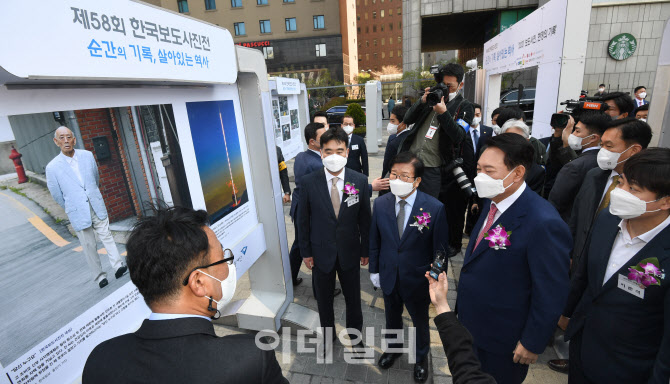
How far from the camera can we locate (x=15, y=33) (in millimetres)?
1199

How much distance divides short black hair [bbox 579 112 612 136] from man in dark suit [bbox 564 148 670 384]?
1.66m

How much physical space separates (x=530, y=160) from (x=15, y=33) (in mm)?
2566

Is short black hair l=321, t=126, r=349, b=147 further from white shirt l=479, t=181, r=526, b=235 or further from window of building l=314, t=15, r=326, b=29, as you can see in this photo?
window of building l=314, t=15, r=326, b=29

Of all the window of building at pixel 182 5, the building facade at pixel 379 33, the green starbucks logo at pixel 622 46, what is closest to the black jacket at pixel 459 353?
the green starbucks logo at pixel 622 46

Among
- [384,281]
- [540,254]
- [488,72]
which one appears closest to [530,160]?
[540,254]

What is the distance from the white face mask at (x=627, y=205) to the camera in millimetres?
1730

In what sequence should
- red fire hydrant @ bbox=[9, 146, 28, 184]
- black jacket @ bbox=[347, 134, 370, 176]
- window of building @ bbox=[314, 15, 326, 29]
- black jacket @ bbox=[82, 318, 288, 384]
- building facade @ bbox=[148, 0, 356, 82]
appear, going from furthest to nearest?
window of building @ bbox=[314, 15, 326, 29] → building facade @ bbox=[148, 0, 356, 82] → black jacket @ bbox=[347, 134, 370, 176] → red fire hydrant @ bbox=[9, 146, 28, 184] → black jacket @ bbox=[82, 318, 288, 384]

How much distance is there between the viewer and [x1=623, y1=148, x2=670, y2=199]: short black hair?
5.50 feet

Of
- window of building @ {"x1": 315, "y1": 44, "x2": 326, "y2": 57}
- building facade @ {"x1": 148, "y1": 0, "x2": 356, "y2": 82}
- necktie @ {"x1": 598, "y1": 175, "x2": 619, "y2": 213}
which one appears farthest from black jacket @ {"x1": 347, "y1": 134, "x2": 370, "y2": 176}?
window of building @ {"x1": 315, "y1": 44, "x2": 326, "y2": 57}

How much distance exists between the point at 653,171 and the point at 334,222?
7.05 feet

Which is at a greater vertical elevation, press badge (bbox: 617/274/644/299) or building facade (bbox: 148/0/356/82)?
building facade (bbox: 148/0/356/82)

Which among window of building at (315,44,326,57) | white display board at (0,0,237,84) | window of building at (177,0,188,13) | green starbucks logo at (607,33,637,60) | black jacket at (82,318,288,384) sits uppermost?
window of building at (177,0,188,13)

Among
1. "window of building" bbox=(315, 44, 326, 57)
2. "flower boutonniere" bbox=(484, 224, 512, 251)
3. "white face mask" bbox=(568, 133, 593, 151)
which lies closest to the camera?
"flower boutonniere" bbox=(484, 224, 512, 251)

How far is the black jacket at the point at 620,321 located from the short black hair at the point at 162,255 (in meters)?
2.21
